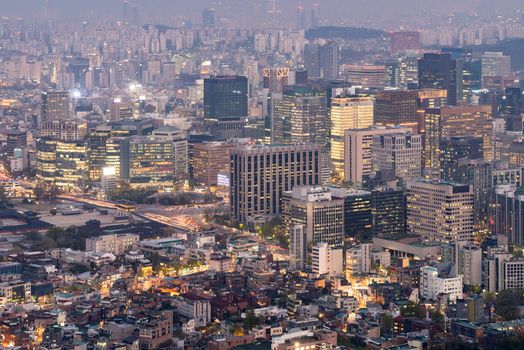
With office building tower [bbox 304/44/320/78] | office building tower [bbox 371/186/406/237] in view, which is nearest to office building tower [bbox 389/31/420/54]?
office building tower [bbox 304/44/320/78]

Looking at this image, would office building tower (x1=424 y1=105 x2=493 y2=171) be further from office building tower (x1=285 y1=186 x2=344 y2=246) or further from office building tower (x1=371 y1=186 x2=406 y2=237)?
office building tower (x1=285 y1=186 x2=344 y2=246)

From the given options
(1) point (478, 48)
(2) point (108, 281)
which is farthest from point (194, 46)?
(2) point (108, 281)

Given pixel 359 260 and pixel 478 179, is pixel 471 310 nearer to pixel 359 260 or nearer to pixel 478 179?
pixel 359 260

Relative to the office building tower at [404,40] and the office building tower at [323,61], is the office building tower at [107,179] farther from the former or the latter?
the office building tower at [404,40]

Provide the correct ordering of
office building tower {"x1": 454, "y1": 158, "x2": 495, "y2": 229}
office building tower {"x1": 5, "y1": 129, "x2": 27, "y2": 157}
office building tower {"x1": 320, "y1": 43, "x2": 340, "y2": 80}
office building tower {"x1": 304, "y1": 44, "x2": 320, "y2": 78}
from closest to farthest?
office building tower {"x1": 454, "y1": 158, "x2": 495, "y2": 229} → office building tower {"x1": 5, "y1": 129, "x2": 27, "y2": 157} → office building tower {"x1": 320, "y1": 43, "x2": 340, "y2": 80} → office building tower {"x1": 304, "y1": 44, "x2": 320, "y2": 78}

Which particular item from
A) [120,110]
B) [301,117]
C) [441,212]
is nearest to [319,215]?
[441,212]

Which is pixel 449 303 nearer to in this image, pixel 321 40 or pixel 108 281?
pixel 108 281

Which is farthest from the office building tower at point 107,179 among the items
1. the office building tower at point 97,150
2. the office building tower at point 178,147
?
the office building tower at point 178,147
